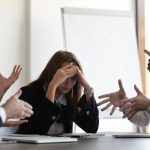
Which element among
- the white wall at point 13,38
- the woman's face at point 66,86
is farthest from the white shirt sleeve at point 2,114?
the white wall at point 13,38

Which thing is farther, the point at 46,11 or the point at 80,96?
the point at 46,11

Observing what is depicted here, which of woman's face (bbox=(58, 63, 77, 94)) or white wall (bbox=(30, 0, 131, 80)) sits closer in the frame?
woman's face (bbox=(58, 63, 77, 94))

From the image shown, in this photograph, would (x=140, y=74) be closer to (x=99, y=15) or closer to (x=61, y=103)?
(x=99, y=15)

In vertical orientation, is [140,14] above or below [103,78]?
above

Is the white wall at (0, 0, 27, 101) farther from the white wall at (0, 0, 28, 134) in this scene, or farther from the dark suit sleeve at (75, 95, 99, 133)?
the dark suit sleeve at (75, 95, 99, 133)

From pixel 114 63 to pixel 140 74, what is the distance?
1.16ft

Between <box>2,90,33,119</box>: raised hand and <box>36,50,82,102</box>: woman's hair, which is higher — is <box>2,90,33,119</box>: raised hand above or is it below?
below

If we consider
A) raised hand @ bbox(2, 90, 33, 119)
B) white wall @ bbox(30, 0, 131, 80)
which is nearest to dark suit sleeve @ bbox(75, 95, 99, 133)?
raised hand @ bbox(2, 90, 33, 119)

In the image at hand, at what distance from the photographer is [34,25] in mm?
3094

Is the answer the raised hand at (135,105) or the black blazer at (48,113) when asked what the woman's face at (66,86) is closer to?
the black blazer at (48,113)

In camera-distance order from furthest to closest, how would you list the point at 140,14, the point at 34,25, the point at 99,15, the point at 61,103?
the point at 140,14
the point at 99,15
the point at 34,25
the point at 61,103

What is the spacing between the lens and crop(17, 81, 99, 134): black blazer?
6.28ft

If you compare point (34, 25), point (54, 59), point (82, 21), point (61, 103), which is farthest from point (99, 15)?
point (61, 103)

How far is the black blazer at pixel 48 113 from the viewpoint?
1913mm
